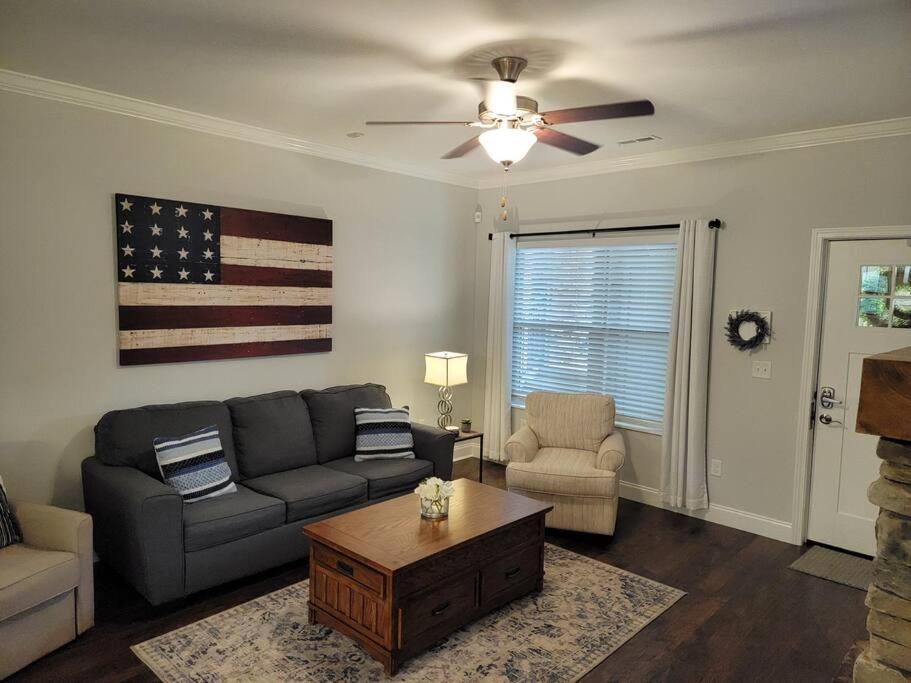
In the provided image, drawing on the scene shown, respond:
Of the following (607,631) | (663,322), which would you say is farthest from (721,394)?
(607,631)

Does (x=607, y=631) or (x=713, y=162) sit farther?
(x=713, y=162)

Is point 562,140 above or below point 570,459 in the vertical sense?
above

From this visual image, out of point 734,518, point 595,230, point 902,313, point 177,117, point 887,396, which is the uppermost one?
point 177,117

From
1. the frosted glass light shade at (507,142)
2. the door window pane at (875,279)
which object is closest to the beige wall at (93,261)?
the frosted glass light shade at (507,142)

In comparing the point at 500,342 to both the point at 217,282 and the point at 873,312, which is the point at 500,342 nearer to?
the point at 217,282

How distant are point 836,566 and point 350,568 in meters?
2.98

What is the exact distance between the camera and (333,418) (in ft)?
14.4

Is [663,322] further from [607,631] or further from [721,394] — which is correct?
[607,631]

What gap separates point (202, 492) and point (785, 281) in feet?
12.5

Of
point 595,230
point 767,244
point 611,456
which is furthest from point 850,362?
point 595,230

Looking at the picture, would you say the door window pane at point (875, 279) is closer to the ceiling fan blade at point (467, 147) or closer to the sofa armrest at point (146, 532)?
the ceiling fan blade at point (467, 147)

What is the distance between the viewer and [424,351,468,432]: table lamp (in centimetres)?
494

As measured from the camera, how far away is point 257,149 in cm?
426

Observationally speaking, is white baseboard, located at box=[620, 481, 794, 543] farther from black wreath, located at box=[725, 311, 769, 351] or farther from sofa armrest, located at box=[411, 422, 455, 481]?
sofa armrest, located at box=[411, 422, 455, 481]
